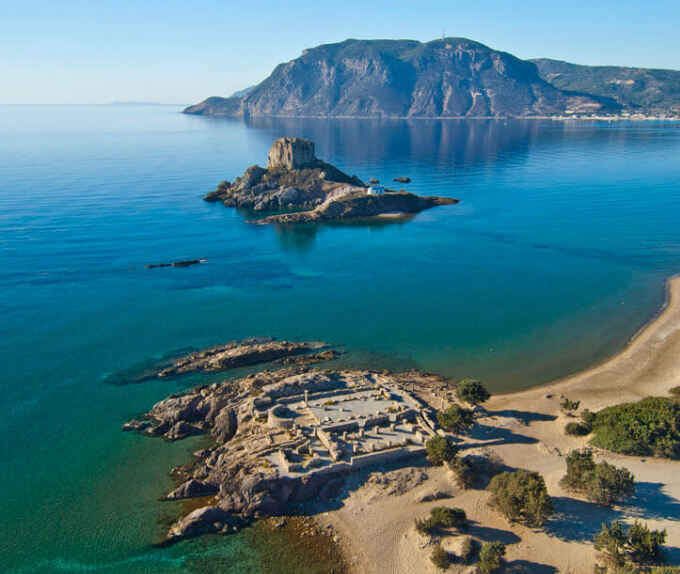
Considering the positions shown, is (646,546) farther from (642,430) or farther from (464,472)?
(642,430)

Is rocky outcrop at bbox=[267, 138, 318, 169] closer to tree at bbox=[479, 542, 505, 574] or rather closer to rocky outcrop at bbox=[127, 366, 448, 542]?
rocky outcrop at bbox=[127, 366, 448, 542]

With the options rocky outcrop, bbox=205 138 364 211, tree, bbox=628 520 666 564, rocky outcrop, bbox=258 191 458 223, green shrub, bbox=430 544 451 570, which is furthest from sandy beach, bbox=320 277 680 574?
rocky outcrop, bbox=205 138 364 211

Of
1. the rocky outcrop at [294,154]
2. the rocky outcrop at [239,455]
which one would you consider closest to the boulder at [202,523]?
the rocky outcrop at [239,455]

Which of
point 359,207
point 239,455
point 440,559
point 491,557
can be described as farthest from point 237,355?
point 359,207

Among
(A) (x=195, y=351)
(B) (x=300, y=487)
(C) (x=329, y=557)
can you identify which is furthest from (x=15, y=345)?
(C) (x=329, y=557)

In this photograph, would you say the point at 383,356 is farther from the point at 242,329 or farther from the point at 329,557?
the point at 329,557

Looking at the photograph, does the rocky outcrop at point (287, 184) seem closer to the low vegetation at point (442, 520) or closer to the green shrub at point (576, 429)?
the green shrub at point (576, 429)
